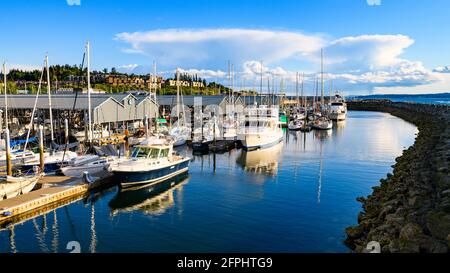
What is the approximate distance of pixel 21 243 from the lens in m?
17.2

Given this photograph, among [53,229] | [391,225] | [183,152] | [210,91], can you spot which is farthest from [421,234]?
[210,91]

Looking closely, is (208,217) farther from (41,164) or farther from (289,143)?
(289,143)

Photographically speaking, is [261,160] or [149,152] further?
[261,160]

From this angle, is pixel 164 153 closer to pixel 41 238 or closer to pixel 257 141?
pixel 41 238

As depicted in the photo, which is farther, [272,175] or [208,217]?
[272,175]

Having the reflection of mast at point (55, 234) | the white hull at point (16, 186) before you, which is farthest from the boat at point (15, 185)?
the reflection of mast at point (55, 234)

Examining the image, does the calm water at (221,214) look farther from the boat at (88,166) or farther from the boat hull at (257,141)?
the boat hull at (257,141)

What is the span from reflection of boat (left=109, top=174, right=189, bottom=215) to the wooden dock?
7.87 feet

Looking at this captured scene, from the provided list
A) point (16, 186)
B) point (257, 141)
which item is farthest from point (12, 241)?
point (257, 141)

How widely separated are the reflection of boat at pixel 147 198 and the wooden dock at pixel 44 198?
2400mm

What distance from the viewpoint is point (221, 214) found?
70.1 feet

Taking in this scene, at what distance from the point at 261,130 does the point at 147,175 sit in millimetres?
23270

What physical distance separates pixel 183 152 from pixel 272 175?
1551cm
